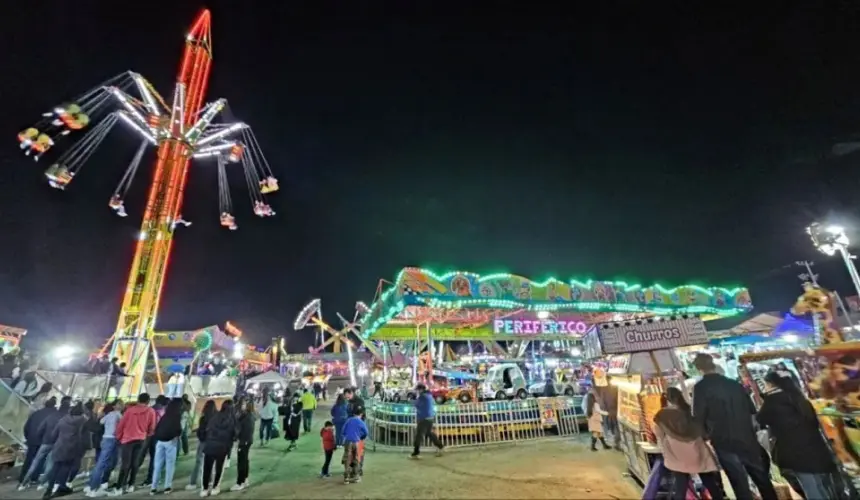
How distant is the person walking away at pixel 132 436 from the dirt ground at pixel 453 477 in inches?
13.7

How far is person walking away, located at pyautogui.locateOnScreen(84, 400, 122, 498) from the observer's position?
23.9 ft

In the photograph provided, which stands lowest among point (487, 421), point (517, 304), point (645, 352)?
point (487, 421)

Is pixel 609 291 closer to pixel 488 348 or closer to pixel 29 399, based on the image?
pixel 29 399

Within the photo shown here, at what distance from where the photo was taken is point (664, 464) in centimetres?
467

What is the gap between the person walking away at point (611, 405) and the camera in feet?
32.9

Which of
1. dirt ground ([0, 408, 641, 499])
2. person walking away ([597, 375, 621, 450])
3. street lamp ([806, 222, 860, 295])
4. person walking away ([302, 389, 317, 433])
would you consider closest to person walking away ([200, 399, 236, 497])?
dirt ground ([0, 408, 641, 499])

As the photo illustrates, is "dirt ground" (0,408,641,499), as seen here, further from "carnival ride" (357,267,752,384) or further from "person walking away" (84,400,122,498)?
"carnival ride" (357,267,752,384)

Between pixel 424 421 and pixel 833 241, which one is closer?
pixel 833 241

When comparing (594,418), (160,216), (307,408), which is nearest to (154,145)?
(160,216)

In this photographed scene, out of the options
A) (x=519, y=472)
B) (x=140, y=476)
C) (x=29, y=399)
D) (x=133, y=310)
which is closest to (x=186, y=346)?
(x=133, y=310)

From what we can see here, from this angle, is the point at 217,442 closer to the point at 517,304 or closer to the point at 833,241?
the point at 517,304

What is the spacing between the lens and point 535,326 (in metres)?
20.4

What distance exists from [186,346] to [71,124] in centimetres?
3216

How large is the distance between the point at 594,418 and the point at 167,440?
9872 millimetres
